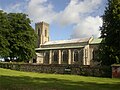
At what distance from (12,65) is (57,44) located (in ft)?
135

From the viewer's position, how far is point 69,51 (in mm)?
91062

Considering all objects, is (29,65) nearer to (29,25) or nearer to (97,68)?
(97,68)

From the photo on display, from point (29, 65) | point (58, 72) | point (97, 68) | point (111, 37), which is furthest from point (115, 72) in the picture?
point (29, 65)

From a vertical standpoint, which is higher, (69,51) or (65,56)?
(69,51)

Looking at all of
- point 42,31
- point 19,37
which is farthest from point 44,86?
point 42,31

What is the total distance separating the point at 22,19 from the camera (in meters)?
72.6

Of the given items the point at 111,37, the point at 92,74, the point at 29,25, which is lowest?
the point at 92,74

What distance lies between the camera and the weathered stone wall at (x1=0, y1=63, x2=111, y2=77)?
138 feet

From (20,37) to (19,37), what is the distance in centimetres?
38

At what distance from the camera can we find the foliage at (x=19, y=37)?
6938 centimetres

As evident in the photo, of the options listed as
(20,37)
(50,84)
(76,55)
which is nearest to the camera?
(50,84)

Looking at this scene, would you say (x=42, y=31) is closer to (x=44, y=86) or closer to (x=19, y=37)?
(x=19, y=37)

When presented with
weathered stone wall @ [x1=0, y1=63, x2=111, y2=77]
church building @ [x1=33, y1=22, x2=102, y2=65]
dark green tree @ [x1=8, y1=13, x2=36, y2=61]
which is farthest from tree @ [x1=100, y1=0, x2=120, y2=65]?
church building @ [x1=33, y1=22, x2=102, y2=65]

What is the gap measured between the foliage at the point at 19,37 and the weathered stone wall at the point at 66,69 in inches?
442
